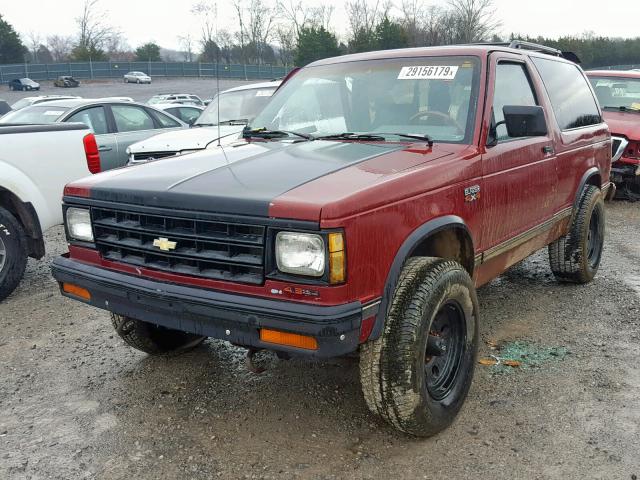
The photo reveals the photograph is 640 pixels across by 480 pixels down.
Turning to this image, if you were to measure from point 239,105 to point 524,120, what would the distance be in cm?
563

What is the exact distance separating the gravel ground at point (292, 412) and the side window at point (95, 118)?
180 inches

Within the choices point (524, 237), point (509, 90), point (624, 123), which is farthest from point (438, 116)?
point (624, 123)

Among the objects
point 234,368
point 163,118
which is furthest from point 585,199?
point 163,118

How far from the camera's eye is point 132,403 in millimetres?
3352

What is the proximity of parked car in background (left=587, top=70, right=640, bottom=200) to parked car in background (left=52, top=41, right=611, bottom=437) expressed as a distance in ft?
17.8

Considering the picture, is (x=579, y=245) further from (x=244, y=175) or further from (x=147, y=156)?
(x=147, y=156)

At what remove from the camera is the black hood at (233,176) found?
8.38 feet

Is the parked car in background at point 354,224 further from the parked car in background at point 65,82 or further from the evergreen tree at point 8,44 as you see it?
the evergreen tree at point 8,44

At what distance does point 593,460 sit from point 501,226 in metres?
1.41

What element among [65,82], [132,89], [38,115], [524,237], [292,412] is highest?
[65,82]

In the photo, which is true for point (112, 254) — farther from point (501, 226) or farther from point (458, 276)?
point (501, 226)

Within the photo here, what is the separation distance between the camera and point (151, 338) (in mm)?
3766

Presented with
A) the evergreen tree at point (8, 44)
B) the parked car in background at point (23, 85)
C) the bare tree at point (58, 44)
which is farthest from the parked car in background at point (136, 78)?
the bare tree at point (58, 44)

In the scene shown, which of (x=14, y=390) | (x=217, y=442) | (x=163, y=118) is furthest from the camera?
(x=163, y=118)
